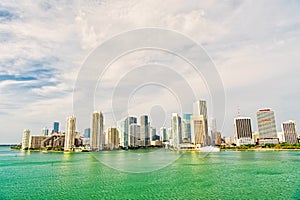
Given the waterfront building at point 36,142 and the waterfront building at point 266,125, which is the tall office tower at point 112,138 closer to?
the waterfront building at point 36,142

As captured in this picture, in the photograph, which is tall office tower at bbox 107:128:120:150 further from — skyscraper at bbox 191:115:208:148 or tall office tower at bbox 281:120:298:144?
tall office tower at bbox 281:120:298:144

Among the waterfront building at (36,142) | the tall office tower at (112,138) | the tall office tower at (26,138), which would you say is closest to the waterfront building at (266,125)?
the tall office tower at (112,138)

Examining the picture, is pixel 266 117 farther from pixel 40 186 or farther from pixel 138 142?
pixel 40 186

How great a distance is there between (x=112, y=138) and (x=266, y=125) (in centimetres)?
11036

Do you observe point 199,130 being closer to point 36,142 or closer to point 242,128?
point 242,128

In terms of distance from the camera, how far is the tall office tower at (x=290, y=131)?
144750mm

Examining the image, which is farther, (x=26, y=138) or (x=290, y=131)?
(x=26, y=138)

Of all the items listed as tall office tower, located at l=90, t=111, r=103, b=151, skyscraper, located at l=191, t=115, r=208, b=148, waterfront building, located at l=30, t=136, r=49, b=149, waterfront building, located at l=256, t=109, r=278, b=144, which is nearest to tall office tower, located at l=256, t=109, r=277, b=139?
waterfront building, located at l=256, t=109, r=278, b=144

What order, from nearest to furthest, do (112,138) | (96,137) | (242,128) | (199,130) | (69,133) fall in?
(199,130)
(96,137)
(69,133)
(112,138)
(242,128)

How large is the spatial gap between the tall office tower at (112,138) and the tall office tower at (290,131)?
11979cm

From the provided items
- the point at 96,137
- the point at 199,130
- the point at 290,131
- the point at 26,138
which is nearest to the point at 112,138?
the point at 96,137

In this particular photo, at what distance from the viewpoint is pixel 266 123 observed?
14550 cm

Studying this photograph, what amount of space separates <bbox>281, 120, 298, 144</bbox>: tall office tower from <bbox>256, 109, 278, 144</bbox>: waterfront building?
11878 mm

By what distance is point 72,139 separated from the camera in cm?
12688
